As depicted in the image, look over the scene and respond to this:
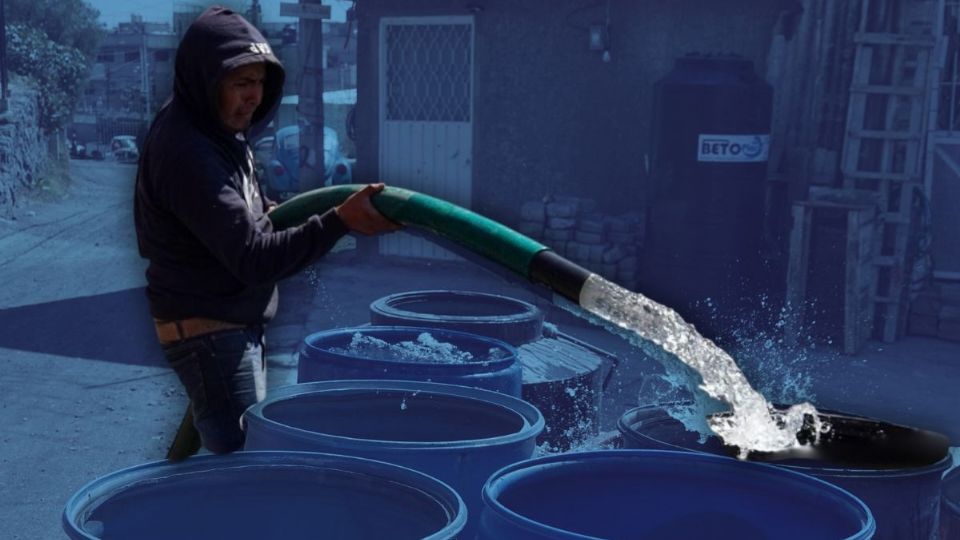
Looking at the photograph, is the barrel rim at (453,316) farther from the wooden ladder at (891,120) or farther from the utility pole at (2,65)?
the utility pole at (2,65)

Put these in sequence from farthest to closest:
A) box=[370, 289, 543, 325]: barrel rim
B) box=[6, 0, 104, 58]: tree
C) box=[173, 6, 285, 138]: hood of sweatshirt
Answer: box=[6, 0, 104, 58]: tree < box=[370, 289, 543, 325]: barrel rim < box=[173, 6, 285, 138]: hood of sweatshirt

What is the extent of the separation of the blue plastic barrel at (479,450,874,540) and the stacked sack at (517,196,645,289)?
7.61 m

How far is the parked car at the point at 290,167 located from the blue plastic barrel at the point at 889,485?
12.4 m

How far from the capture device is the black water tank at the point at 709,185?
962cm

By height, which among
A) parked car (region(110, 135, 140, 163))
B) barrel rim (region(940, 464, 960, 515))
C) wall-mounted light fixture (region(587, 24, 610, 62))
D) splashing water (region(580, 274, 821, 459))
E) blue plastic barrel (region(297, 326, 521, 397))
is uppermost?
wall-mounted light fixture (region(587, 24, 610, 62))

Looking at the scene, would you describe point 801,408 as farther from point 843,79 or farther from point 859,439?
point 843,79

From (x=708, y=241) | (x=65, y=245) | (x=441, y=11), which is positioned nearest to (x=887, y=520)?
(x=708, y=241)

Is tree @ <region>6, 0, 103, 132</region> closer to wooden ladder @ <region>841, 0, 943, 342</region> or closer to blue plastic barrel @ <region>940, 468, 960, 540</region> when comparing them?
wooden ladder @ <region>841, 0, 943, 342</region>

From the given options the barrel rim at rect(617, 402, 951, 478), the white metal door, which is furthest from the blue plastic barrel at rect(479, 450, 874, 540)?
the white metal door

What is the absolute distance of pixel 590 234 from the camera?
1050 cm

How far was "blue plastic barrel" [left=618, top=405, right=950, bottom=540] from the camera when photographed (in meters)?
2.72

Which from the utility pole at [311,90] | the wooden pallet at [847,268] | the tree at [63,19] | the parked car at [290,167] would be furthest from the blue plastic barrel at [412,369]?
the tree at [63,19]

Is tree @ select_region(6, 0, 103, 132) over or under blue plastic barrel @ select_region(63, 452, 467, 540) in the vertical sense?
over

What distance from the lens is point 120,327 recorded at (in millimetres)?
10336
